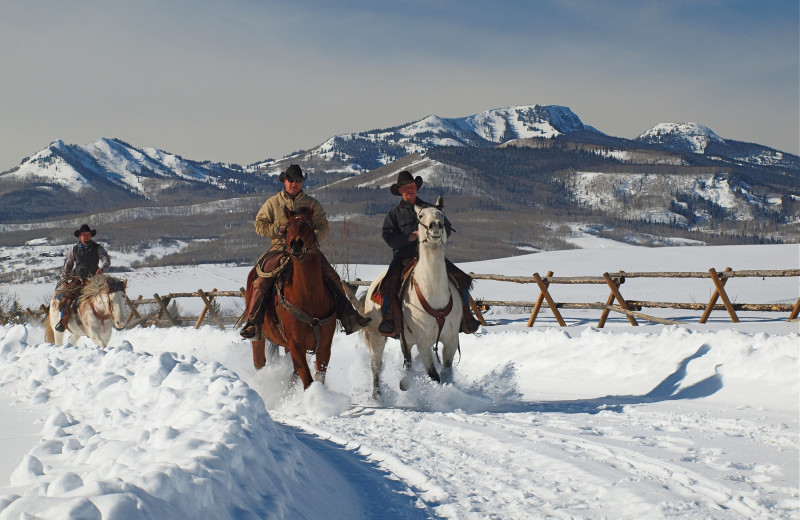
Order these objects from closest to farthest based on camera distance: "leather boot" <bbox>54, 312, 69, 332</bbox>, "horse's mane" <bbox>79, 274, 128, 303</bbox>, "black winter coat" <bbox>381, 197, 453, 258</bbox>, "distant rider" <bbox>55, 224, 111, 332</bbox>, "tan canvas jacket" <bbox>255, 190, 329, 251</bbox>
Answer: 1. "tan canvas jacket" <bbox>255, 190, 329, 251</bbox>
2. "black winter coat" <bbox>381, 197, 453, 258</bbox>
3. "horse's mane" <bbox>79, 274, 128, 303</bbox>
4. "leather boot" <bbox>54, 312, 69, 332</bbox>
5. "distant rider" <bbox>55, 224, 111, 332</bbox>

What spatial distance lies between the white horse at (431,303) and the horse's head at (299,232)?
1.28m

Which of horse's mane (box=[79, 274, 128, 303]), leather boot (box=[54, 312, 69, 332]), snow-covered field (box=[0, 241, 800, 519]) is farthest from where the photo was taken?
leather boot (box=[54, 312, 69, 332])

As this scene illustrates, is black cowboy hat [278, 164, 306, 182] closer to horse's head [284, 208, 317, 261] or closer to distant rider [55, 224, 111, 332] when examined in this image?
horse's head [284, 208, 317, 261]

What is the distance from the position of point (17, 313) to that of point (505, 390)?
89.0ft

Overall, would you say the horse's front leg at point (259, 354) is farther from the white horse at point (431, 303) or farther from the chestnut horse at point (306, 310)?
the white horse at point (431, 303)

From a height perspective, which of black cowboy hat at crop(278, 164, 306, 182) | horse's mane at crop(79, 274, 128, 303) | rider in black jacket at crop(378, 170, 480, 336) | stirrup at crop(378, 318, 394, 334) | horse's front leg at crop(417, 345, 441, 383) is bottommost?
horse's front leg at crop(417, 345, 441, 383)

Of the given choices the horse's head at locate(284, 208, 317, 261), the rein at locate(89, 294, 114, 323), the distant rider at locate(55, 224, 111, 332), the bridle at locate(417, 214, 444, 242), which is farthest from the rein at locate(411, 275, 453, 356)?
the distant rider at locate(55, 224, 111, 332)

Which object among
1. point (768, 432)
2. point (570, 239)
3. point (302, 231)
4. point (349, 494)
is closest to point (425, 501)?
point (349, 494)

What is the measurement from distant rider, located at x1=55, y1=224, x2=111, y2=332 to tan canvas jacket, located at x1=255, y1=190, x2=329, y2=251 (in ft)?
22.7

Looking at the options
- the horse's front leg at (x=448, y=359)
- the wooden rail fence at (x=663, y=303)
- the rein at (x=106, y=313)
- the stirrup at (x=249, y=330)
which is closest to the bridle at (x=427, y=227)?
the horse's front leg at (x=448, y=359)

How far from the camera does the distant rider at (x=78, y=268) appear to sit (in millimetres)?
14773

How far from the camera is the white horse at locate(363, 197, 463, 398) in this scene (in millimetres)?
8656

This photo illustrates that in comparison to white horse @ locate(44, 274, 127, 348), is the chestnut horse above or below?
above

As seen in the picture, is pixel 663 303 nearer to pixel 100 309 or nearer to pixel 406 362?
pixel 406 362
